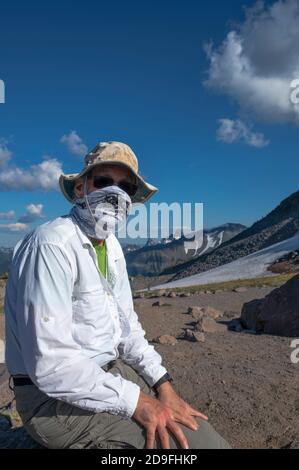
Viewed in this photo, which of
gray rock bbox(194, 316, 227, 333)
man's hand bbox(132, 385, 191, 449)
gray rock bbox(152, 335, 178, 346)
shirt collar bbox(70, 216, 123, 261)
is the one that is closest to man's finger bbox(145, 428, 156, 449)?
man's hand bbox(132, 385, 191, 449)

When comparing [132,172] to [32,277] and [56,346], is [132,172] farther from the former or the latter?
[56,346]

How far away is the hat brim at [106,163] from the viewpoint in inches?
149

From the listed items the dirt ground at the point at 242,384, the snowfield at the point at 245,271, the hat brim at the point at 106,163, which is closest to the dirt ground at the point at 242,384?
the dirt ground at the point at 242,384

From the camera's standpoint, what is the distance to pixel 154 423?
10.8ft

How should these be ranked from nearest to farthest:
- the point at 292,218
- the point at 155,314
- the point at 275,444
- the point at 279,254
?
1. the point at 275,444
2. the point at 155,314
3. the point at 279,254
4. the point at 292,218

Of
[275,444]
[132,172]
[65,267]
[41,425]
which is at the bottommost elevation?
[275,444]

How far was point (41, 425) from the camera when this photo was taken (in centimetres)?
342

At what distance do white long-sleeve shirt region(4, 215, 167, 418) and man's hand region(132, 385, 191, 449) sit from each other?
0.08 meters

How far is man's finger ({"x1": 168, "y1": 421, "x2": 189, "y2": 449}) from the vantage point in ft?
10.9

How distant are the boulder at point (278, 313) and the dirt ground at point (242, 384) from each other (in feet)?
1.70

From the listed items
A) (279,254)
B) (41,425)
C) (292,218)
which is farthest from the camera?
(292,218)

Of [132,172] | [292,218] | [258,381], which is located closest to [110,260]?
[132,172]

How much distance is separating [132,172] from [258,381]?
19.2 feet

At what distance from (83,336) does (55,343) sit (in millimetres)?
422
